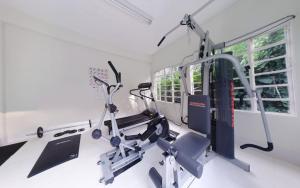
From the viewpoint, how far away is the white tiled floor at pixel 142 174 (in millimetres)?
1266

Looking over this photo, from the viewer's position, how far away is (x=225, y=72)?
5.35 feet

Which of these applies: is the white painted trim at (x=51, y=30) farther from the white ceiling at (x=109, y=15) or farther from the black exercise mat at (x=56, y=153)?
Result: the black exercise mat at (x=56, y=153)

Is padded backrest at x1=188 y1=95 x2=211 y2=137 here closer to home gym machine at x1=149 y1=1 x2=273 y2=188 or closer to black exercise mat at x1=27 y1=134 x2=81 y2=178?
home gym machine at x1=149 y1=1 x2=273 y2=188

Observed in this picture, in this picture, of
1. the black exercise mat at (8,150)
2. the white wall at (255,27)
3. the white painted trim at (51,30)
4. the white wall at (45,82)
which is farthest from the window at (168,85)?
the black exercise mat at (8,150)

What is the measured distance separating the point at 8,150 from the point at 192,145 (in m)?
3.38

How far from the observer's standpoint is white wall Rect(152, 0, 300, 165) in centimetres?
151

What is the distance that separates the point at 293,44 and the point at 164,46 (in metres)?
3.15

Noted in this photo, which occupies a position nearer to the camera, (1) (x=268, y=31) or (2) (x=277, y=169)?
(2) (x=277, y=169)

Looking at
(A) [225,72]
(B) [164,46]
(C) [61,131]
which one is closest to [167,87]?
(B) [164,46]

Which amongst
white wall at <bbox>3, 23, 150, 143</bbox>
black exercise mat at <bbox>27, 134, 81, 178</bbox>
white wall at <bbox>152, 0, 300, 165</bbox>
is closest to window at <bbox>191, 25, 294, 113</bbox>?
white wall at <bbox>152, 0, 300, 165</bbox>

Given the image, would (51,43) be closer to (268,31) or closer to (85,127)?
(85,127)

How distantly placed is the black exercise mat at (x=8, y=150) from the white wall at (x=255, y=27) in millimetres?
3720

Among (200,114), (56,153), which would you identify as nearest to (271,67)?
(200,114)

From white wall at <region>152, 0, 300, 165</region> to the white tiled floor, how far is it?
0.83ft
